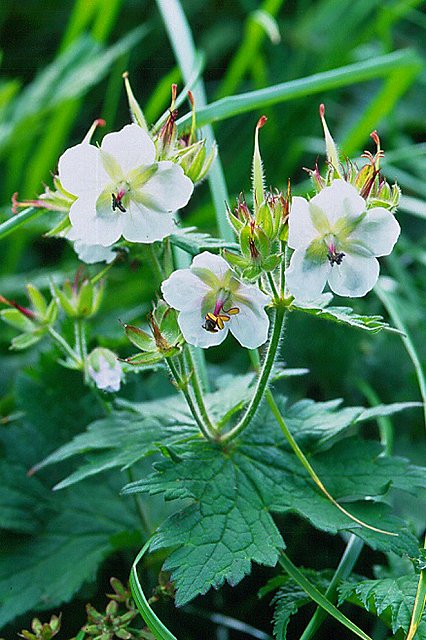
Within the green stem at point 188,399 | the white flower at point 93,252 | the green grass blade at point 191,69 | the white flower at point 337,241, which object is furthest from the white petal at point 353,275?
the green grass blade at point 191,69

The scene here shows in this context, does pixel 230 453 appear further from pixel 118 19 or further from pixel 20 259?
pixel 118 19

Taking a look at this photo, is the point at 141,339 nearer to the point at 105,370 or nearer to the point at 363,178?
the point at 105,370

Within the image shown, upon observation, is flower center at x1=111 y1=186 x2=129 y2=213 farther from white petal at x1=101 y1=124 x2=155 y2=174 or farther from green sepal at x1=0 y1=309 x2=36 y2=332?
green sepal at x1=0 y1=309 x2=36 y2=332

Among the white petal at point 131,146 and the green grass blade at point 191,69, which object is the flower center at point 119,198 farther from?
the green grass blade at point 191,69

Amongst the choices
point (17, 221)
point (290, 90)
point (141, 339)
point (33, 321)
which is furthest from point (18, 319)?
point (290, 90)

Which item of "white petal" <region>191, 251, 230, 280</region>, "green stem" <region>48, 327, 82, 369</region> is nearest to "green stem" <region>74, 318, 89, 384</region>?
"green stem" <region>48, 327, 82, 369</region>

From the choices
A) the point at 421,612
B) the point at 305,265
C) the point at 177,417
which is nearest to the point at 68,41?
the point at 177,417

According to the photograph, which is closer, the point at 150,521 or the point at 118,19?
the point at 150,521
